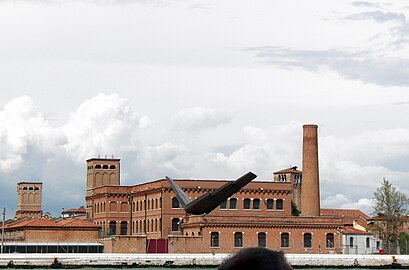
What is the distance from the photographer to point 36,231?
81.3 m

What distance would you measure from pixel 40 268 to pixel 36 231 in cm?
1820

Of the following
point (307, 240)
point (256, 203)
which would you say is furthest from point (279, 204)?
point (307, 240)

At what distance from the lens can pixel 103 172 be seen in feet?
335

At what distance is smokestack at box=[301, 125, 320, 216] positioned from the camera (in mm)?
80500

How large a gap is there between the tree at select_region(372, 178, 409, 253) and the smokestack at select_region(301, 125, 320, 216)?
5551 millimetres

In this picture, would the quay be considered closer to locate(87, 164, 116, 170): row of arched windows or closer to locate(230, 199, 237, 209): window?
locate(230, 199, 237, 209): window

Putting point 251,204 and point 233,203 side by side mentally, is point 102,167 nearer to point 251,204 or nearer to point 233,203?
point 233,203

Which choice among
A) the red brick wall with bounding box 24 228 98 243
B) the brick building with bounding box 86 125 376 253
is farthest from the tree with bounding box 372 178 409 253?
the red brick wall with bounding box 24 228 98 243

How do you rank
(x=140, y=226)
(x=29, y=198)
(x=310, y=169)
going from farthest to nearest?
(x=29, y=198), (x=140, y=226), (x=310, y=169)

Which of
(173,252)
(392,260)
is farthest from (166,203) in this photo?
(392,260)

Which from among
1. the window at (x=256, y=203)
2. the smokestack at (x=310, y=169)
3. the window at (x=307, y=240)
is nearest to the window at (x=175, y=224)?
the window at (x=256, y=203)

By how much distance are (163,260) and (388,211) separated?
75.5 feet

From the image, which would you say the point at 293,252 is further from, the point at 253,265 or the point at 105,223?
the point at 253,265

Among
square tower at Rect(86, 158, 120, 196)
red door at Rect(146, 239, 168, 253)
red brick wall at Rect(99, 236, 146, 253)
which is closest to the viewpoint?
red brick wall at Rect(99, 236, 146, 253)
